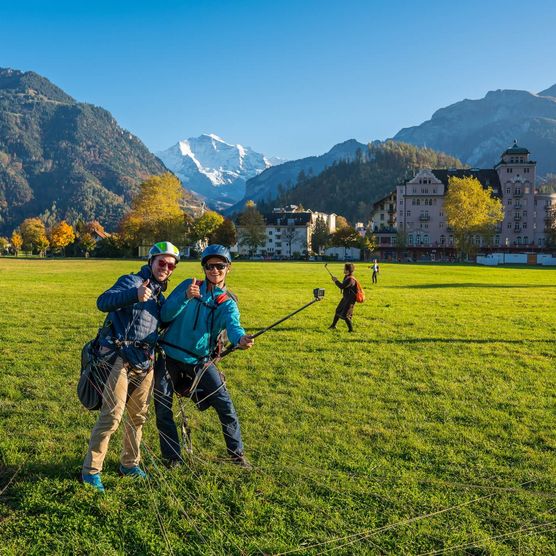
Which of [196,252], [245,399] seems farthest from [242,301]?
[196,252]

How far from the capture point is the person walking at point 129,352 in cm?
475

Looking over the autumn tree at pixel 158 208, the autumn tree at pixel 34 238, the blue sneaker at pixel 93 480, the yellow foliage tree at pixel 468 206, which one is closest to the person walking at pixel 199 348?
the blue sneaker at pixel 93 480

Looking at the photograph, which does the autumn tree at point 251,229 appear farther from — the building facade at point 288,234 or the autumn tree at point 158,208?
the autumn tree at point 158,208

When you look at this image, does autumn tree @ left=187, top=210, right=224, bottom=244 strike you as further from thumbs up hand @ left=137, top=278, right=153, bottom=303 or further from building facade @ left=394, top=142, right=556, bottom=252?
thumbs up hand @ left=137, top=278, right=153, bottom=303

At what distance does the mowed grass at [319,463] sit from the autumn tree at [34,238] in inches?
4690

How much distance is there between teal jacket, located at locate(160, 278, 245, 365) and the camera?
204 inches

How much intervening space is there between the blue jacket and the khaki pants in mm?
168

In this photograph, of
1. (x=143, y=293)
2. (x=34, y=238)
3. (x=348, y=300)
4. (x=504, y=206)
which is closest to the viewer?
(x=143, y=293)

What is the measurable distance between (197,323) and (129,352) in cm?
81

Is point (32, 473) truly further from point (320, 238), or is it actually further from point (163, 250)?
point (320, 238)

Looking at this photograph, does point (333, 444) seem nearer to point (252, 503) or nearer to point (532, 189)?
point (252, 503)

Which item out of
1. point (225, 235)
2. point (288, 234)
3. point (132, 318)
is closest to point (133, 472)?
point (132, 318)

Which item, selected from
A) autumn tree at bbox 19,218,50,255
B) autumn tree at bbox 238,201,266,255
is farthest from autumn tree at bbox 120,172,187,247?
autumn tree at bbox 19,218,50,255

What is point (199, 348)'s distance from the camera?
17.3ft
